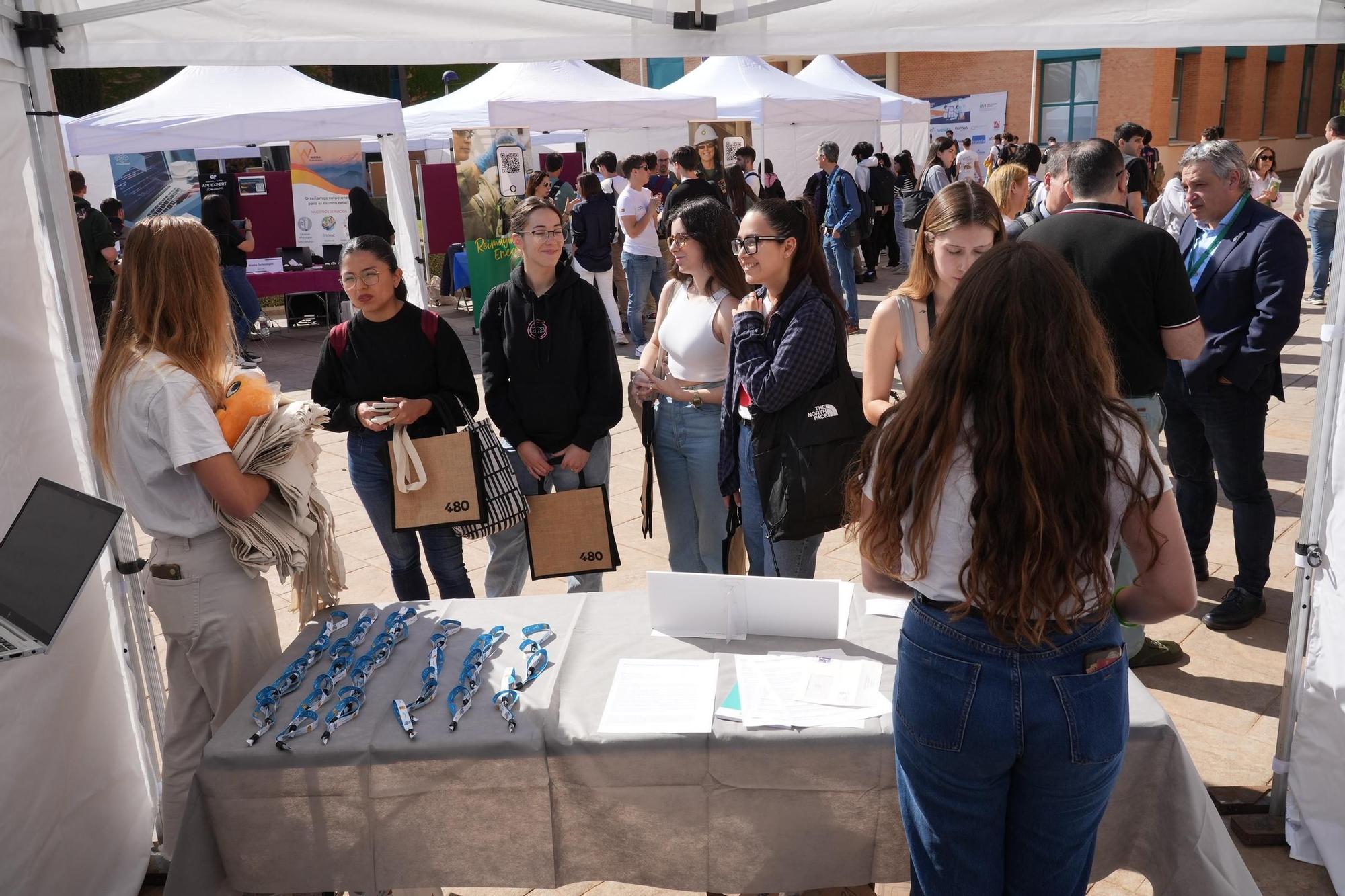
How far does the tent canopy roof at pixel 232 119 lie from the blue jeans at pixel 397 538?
7265 mm

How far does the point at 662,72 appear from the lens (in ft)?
88.3

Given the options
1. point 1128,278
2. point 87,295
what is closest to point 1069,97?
point 1128,278

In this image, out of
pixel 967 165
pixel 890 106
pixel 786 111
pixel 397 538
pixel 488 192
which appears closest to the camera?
pixel 397 538

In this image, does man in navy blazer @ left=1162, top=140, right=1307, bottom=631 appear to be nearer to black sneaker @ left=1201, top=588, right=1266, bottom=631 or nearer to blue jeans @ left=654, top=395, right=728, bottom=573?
black sneaker @ left=1201, top=588, right=1266, bottom=631

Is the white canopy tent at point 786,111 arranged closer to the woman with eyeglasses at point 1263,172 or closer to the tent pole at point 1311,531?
the woman with eyeglasses at point 1263,172

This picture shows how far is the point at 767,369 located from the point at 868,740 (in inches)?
48.5

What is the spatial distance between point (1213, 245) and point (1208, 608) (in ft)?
4.65

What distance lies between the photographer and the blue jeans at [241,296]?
10.3 meters

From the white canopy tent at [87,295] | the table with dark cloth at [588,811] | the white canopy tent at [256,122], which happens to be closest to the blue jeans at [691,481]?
the white canopy tent at [87,295]

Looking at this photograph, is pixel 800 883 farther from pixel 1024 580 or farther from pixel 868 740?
pixel 1024 580

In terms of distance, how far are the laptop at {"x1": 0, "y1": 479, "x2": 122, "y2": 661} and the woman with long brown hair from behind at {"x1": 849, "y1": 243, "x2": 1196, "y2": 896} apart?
122 centimetres

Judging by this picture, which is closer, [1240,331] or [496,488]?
[496,488]

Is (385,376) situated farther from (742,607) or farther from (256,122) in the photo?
(256,122)

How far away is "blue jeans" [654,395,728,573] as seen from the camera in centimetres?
347
